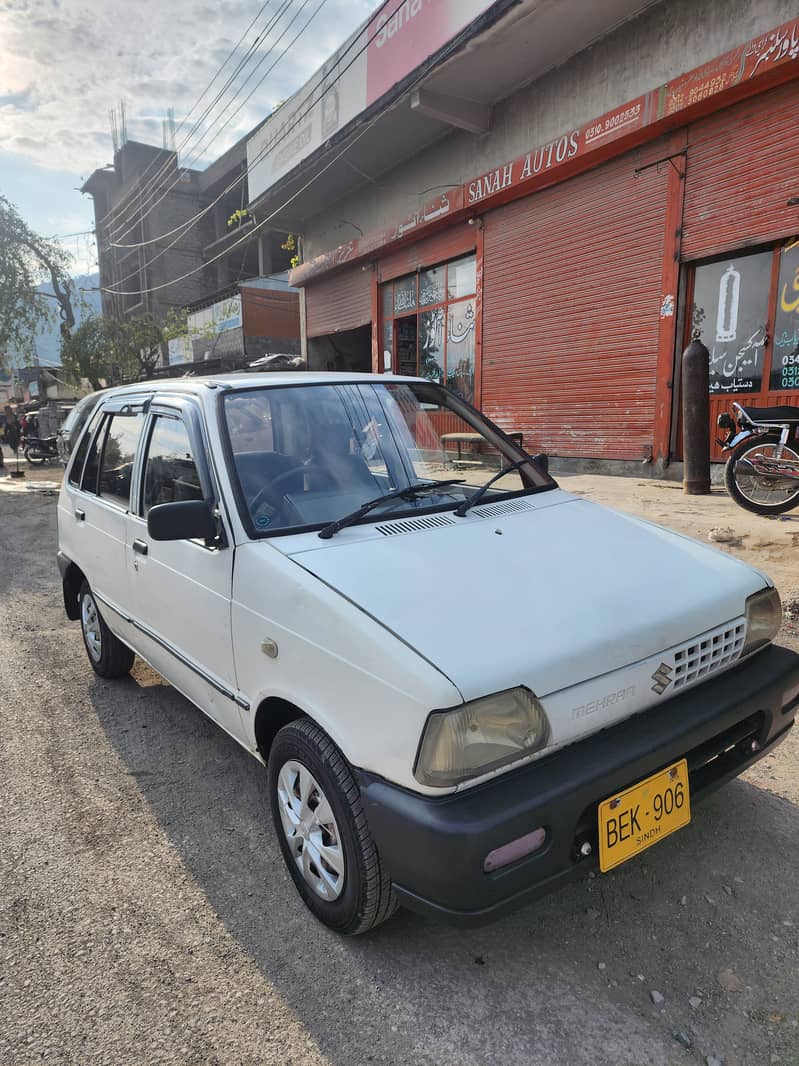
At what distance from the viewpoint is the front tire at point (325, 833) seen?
176 cm

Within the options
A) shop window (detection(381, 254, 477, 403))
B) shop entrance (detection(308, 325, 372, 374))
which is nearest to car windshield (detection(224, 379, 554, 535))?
shop window (detection(381, 254, 477, 403))

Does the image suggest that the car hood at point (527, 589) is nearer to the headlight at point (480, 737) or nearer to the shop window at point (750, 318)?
the headlight at point (480, 737)

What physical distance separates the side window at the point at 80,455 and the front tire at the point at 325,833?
2594 millimetres

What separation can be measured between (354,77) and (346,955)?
48.6 feet

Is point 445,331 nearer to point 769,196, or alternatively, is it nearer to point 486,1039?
point 769,196

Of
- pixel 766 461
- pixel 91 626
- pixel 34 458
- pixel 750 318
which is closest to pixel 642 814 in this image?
pixel 91 626

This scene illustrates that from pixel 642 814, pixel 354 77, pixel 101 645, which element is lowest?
pixel 101 645

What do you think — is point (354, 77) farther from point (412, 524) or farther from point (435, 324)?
point (412, 524)

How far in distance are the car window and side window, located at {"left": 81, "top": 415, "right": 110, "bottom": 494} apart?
0.24 ft

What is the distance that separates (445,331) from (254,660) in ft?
40.4

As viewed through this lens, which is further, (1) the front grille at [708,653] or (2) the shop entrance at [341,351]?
(2) the shop entrance at [341,351]

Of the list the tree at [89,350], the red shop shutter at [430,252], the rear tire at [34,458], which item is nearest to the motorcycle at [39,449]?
the rear tire at [34,458]

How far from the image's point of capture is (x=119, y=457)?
340 centimetres

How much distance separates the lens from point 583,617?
72.8 inches
